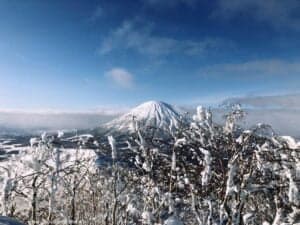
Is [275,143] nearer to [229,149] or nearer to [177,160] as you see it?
[229,149]

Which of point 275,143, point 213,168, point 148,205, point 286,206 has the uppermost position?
point 275,143

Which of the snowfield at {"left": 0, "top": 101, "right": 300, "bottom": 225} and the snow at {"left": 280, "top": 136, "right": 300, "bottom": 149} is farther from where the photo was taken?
the snowfield at {"left": 0, "top": 101, "right": 300, "bottom": 225}

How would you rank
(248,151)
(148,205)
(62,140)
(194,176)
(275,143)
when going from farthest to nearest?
(148,205) → (62,140) → (194,176) → (248,151) → (275,143)

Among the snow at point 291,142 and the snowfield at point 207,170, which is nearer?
the snow at point 291,142

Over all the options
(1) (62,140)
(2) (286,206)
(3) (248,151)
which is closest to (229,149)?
(3) (248,151)

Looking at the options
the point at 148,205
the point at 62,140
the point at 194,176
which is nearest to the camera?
the point at 194,176

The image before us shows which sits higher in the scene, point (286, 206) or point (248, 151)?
point (248, 151)

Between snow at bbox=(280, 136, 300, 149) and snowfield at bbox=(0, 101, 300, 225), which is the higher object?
snow at bbox=(280, 136, 300, 149)

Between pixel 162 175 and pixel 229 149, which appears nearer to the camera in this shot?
pixel 229 149

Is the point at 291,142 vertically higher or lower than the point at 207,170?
higher

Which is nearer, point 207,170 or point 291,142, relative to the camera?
point 207,170

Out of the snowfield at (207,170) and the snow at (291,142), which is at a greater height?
the snow at (291,142)
